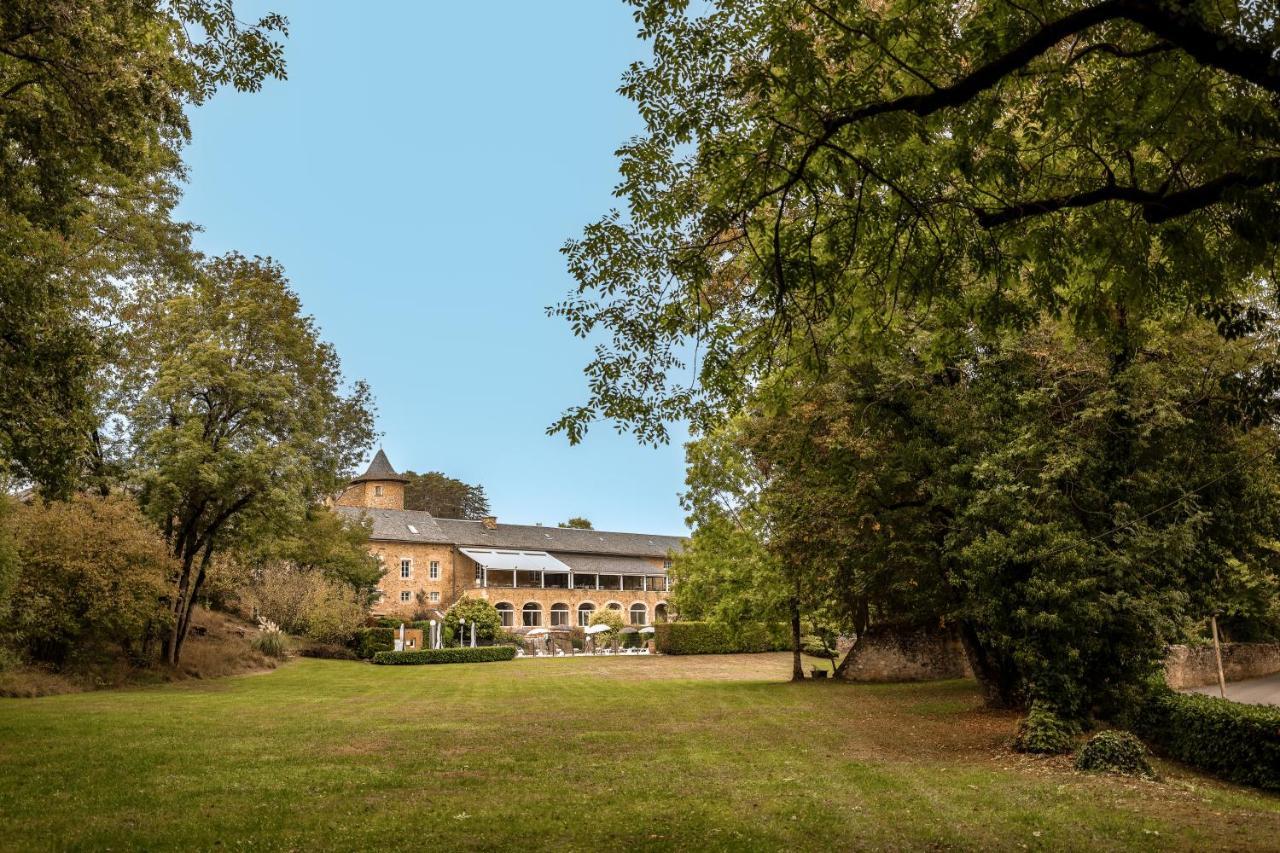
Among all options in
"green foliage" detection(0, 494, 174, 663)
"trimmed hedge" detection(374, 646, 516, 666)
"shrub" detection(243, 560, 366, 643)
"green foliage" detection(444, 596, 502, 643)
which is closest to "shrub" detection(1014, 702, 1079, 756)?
"green foliage" detection(0, 494, 174, 663)

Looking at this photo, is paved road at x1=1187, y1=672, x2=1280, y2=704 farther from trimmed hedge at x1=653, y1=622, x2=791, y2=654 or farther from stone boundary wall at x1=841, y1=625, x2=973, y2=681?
trimmed hedge at x1=653, y1=622, x2=791, y2=654

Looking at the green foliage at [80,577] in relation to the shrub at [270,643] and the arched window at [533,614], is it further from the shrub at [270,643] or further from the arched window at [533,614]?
the arched window at [533,614]

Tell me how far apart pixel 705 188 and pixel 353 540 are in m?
39.2

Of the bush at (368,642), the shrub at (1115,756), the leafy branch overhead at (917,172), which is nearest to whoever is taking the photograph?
the leafy branch overhead at (917,172)

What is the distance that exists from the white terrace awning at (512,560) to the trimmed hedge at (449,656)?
1535cm

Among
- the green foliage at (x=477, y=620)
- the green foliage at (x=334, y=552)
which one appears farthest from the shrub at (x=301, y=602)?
the green foliage at (x=477, y=620)

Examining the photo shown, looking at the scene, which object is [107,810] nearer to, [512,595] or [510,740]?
[510,740]

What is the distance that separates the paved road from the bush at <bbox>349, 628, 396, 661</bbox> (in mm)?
33092

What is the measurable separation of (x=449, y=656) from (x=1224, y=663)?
2987 centimetres

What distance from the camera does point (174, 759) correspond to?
34.8ft

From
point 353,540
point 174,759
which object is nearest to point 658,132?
point 174,759

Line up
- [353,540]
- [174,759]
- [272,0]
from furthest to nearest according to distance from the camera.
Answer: [353,540] → [174,759] → [272,0]

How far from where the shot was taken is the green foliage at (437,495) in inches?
A: 3182

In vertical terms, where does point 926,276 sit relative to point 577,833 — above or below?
above
